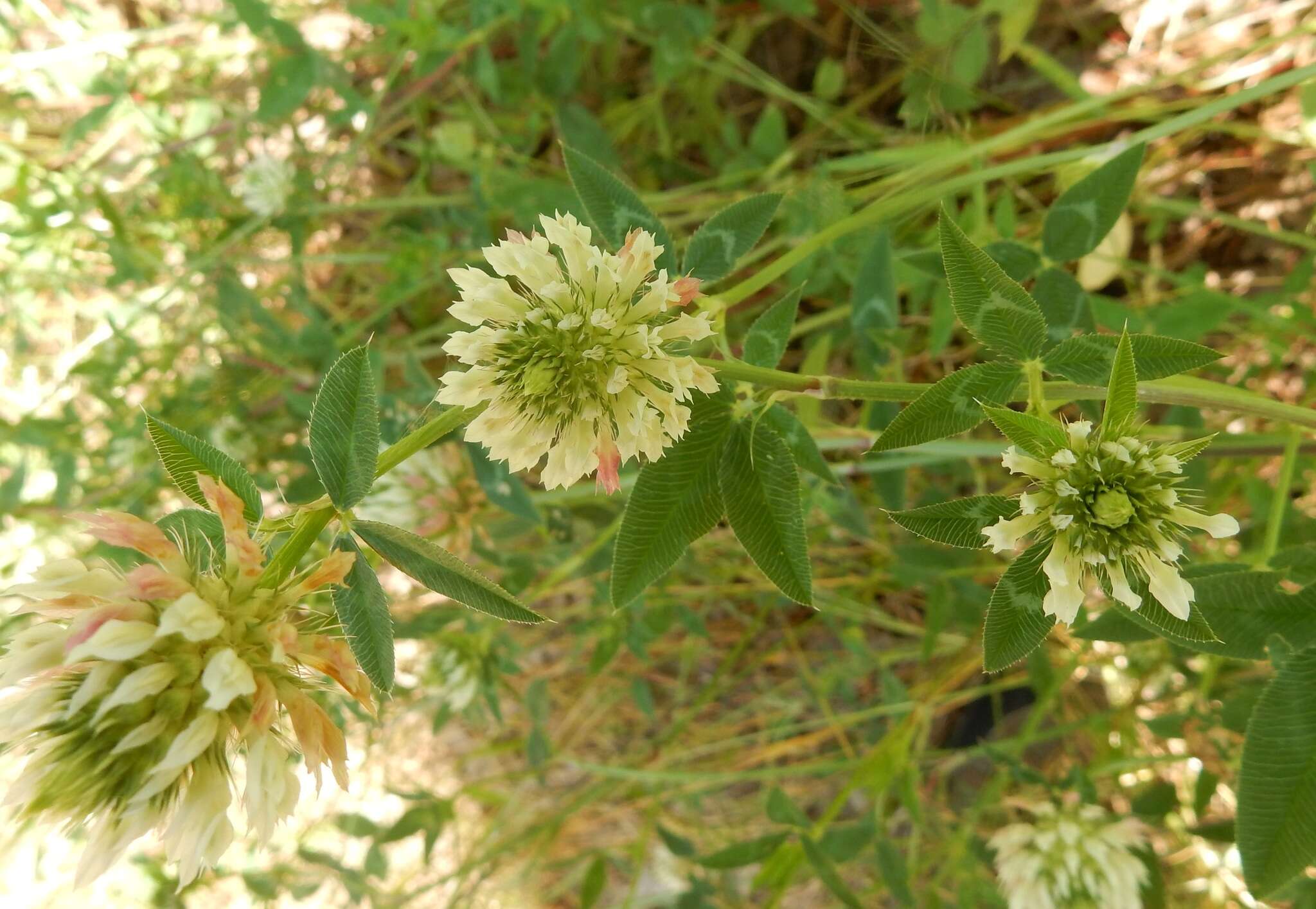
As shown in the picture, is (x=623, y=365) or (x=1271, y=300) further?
(x=1271, y=300)

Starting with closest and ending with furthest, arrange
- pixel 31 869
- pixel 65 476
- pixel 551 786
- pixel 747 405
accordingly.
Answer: pixel 747 405 < pixel 65 476 < pixel 551 786 < pixel 31 869

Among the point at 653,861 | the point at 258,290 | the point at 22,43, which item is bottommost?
the point at 653,861

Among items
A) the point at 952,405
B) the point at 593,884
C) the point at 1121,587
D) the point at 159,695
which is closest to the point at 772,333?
the point at 952,405

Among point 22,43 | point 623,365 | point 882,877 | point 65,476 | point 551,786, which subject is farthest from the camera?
point 551,786

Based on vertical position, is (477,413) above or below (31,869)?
above

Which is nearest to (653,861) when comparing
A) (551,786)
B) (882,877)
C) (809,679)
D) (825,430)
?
(551,786)

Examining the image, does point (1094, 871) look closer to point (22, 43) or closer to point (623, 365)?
point (623, 365)

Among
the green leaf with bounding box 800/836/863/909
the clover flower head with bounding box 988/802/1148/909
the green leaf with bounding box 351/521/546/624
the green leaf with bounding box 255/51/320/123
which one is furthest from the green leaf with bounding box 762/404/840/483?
the green leaf with bounding box 255/51/320/123
